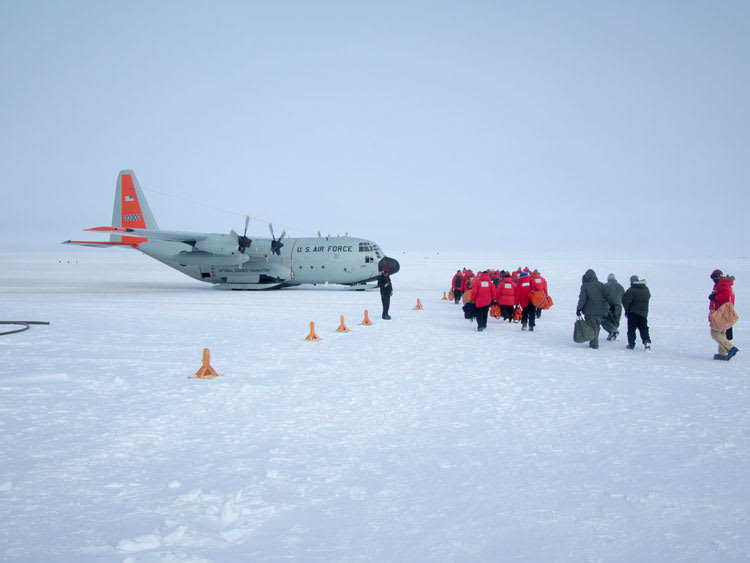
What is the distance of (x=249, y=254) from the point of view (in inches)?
1150

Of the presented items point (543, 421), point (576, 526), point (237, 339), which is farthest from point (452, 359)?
point (576, 526)

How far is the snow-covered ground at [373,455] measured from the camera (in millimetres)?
3787

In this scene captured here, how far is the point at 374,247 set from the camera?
92.9 ft

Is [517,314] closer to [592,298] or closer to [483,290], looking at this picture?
→ [483,290]

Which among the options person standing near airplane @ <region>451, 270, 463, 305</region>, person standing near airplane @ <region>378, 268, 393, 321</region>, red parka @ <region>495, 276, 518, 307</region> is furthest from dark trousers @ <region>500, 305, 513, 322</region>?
person standing near airplane @ <region>451, 270, 463, 305</region>

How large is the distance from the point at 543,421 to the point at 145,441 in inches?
192

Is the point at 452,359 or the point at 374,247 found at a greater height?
the point at 374,247

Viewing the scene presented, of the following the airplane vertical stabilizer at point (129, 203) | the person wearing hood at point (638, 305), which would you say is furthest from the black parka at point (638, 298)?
the airplane vertical stabilizer at point (129, 203)

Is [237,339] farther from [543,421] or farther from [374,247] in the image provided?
[374,247]

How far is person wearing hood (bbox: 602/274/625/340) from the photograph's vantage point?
39.1 feet

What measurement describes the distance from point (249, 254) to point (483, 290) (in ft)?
61.3

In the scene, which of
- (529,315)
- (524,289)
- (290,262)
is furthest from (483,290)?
(290,262)

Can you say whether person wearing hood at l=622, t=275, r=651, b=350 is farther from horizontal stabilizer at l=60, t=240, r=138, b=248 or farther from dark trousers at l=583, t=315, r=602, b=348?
horizontal stabilizer at l=60, t=240, r=138, b=248

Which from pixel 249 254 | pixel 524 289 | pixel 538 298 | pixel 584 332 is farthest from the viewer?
pixel 249 254
